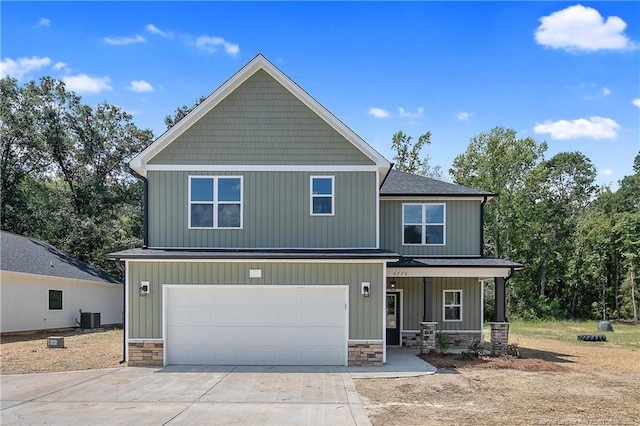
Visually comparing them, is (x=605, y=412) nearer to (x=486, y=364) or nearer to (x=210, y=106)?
(x=486, y=364)

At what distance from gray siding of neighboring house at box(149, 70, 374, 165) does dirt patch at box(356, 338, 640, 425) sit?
598 cm

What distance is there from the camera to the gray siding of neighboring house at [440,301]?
16.9m

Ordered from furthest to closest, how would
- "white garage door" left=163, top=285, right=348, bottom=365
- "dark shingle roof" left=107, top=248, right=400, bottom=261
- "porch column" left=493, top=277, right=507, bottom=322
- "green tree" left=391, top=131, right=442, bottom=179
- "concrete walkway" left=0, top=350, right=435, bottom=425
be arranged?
"green tree" left=391, top=131, right=442, bottom=179
"porch column" left=493, top=277, right=507, bottom=322
"white garage door" left=163, top=285, right=348, bottom=365
"dark shingle roof" left=107, top=248, right=400, bottom=261
"concrete walkway" left=0, top=350, right=435, bottom=425

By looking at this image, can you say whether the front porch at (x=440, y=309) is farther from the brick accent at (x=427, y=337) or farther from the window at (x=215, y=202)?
the window at (x=215, y=202)

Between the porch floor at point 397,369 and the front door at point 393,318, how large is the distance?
7.90 feet

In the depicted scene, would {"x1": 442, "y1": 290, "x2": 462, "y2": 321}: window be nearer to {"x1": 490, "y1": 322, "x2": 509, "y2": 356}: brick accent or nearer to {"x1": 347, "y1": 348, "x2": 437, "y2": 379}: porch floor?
{"x1": 490, "y1": 322, "x2": 509, "y2": 356}: brick accent

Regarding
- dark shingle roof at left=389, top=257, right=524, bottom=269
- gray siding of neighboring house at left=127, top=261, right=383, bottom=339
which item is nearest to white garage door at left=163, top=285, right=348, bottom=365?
gray siding of neighboring house at left=127, top=261, right=383, bottom=339

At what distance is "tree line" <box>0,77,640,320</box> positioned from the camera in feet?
102

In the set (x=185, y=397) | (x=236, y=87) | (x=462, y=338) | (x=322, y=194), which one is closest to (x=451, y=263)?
(x=462, y=338)

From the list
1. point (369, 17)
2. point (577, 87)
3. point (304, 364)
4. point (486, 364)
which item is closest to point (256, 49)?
point (369, 17)

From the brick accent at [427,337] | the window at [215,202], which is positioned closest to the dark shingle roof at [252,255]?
the window at [215,202]

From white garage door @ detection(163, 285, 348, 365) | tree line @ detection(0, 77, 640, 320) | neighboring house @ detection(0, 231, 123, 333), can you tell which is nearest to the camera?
white garage door @ detection(163, 285, 348, 365)

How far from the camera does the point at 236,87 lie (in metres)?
14.1

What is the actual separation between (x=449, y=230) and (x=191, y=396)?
10.3 metres
